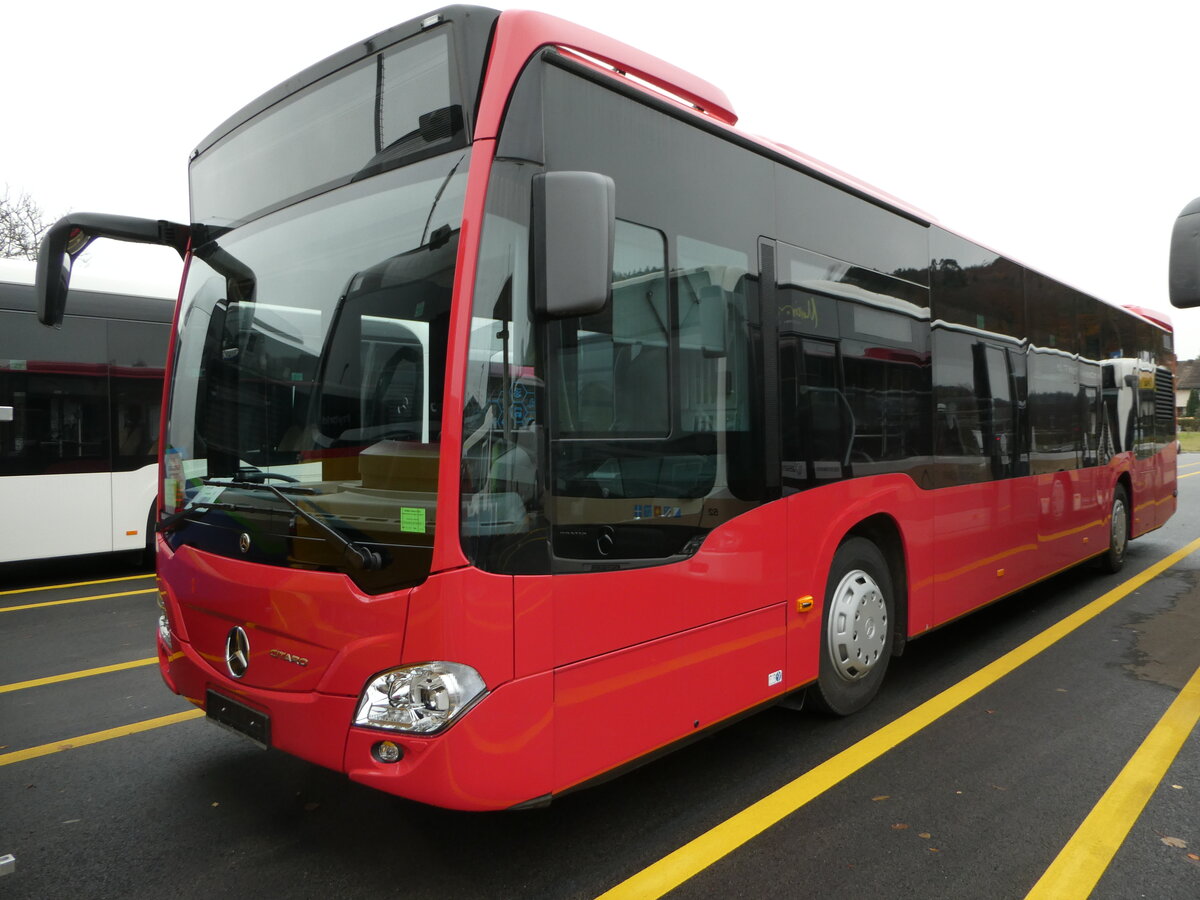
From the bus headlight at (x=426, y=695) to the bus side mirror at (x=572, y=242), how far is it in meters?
1.14

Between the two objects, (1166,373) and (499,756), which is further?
(1166,373)

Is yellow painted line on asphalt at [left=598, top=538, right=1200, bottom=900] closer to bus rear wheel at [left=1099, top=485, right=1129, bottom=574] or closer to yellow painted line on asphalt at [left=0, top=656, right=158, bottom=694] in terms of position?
bus rear wheel at [left=1099, top=485, right=1129, bottom=574]

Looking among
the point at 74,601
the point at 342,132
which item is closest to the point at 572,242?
the point at 342,132

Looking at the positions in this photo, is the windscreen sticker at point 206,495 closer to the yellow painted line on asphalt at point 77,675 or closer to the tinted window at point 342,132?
the tinted window at point 342,132

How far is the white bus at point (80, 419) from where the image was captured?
842 cm

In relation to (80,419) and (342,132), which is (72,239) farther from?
(80,419)

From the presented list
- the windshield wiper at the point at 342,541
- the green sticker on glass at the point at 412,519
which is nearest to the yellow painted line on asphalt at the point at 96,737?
the windshield wiper at the point at 342,541

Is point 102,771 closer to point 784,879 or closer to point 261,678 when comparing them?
point 261,678

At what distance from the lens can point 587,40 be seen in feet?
9.91

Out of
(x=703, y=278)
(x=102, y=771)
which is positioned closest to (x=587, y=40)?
(x=703, y=278)

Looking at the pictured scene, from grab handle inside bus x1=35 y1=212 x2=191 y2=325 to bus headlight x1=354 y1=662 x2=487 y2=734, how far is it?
2347mm

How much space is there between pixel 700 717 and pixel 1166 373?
34.7 ft

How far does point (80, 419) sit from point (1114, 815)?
31.1 ft

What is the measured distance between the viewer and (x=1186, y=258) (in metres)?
3.90
